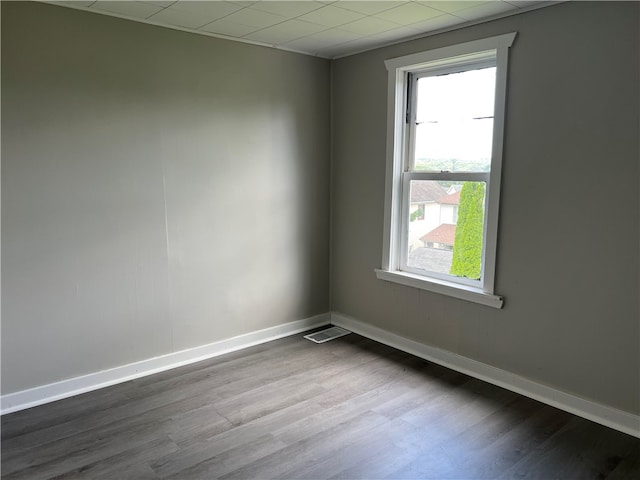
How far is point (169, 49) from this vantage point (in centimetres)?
301

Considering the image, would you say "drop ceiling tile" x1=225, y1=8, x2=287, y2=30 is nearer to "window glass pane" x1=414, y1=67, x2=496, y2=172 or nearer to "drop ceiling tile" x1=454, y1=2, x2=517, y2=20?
"drop ceiling tile" x1=454, y1=2, x2=517, y2=20

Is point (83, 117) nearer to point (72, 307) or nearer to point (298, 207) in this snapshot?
point (72, 307)

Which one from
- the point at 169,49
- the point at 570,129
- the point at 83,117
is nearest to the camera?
the point at 570,129

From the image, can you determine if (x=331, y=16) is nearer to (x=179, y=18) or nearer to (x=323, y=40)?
(x=323, y=40)

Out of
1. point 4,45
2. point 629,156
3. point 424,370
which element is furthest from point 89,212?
point 629,156

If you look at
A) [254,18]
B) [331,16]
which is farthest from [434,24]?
[254,18]

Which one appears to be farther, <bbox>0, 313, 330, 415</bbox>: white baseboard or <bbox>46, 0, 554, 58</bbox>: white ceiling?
<bbox>0, 313, 330, 415</bbox>: white baseboard

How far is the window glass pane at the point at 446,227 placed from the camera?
3084 mm

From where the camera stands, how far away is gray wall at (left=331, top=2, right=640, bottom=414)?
236cm

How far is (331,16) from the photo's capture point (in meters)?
2.72

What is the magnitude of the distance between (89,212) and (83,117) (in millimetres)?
562

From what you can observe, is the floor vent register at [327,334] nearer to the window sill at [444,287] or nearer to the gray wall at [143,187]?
the gray wall at [143,187]

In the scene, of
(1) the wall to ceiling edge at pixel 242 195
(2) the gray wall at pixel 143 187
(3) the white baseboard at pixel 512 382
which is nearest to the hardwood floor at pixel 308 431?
(3) the white baseboard at pixel 512 382

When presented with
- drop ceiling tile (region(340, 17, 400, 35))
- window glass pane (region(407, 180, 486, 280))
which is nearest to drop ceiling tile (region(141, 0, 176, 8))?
drop ceiling tile (region(340, 17, 400, 35))
